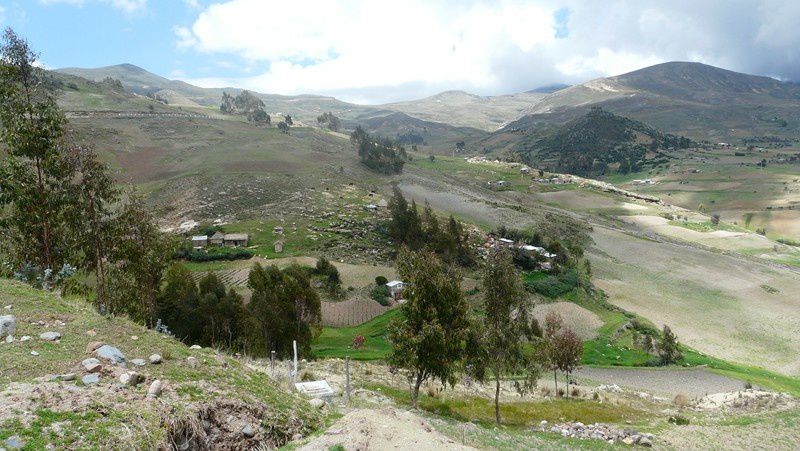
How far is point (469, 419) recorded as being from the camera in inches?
1076

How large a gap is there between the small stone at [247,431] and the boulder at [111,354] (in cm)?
371

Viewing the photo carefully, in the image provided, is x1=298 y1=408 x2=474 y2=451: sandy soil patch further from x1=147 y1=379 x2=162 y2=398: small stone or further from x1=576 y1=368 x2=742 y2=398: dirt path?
x1=576 y1=368 x2=742 y2=398: dirt path

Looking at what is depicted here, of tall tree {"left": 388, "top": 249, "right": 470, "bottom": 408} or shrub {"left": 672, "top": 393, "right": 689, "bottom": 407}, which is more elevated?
tall tree {"left": 388, "top": 249, "right": 470, "bottom": 408}

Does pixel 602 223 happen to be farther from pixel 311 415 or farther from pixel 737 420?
pixel 311 415

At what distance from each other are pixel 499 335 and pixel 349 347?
22.8 metres

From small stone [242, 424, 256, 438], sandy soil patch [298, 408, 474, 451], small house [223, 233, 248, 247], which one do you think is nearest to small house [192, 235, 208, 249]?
small house [223, 233, 248, 247]

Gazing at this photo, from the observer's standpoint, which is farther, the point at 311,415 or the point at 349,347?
the point at 349,347

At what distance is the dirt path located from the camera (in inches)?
1764

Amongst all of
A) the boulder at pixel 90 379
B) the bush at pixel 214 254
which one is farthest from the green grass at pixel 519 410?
the bush at pixel 214 254

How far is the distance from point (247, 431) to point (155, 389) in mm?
2638

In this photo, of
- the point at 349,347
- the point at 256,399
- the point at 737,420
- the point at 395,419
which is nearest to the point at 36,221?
the point at 256,399

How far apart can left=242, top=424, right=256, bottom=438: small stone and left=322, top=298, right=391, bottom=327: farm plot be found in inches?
1651

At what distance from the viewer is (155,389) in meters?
12.5

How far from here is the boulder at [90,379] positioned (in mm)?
11922
